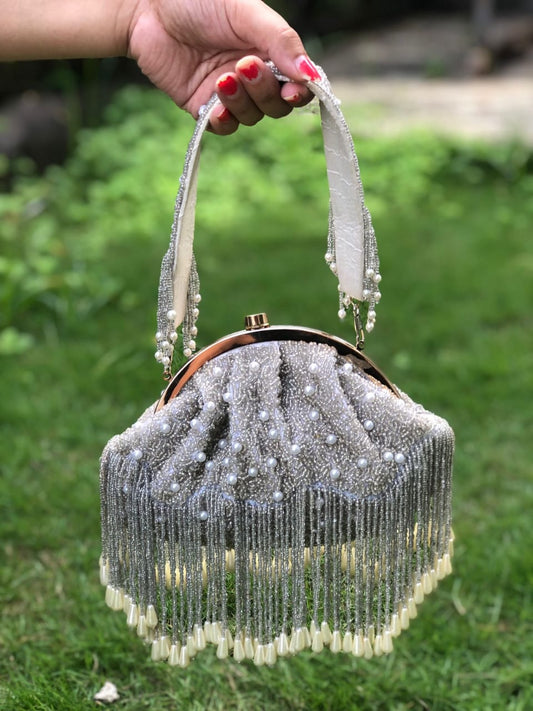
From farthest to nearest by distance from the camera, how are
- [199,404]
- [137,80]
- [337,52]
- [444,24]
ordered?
[444,24]
[337,52]
[137,80]
[199,404]

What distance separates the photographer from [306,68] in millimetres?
1375

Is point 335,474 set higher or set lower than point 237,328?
higher

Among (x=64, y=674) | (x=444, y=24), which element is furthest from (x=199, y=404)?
(x=444, y=24)

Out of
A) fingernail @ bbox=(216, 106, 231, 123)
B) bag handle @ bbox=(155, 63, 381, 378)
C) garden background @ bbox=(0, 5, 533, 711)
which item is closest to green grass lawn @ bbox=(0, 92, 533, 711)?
garden background @ bbox=(0, 5, 533, 711)

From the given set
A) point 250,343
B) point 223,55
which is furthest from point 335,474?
point 223,55

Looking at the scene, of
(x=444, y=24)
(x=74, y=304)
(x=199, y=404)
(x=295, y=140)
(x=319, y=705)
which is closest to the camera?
(x=199, y=404)

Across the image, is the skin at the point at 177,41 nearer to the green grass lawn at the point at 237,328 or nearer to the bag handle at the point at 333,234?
the bag handle at the point at 333,234

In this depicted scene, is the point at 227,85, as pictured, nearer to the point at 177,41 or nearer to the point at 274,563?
the point at 177,41

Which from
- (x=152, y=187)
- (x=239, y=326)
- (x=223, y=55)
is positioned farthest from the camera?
(x=152, y=187)

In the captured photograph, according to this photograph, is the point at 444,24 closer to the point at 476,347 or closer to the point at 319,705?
the point at 476,347

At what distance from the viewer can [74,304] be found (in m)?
3.72

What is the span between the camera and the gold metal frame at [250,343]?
140 cm

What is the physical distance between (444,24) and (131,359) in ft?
21.5

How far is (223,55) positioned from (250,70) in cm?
29
